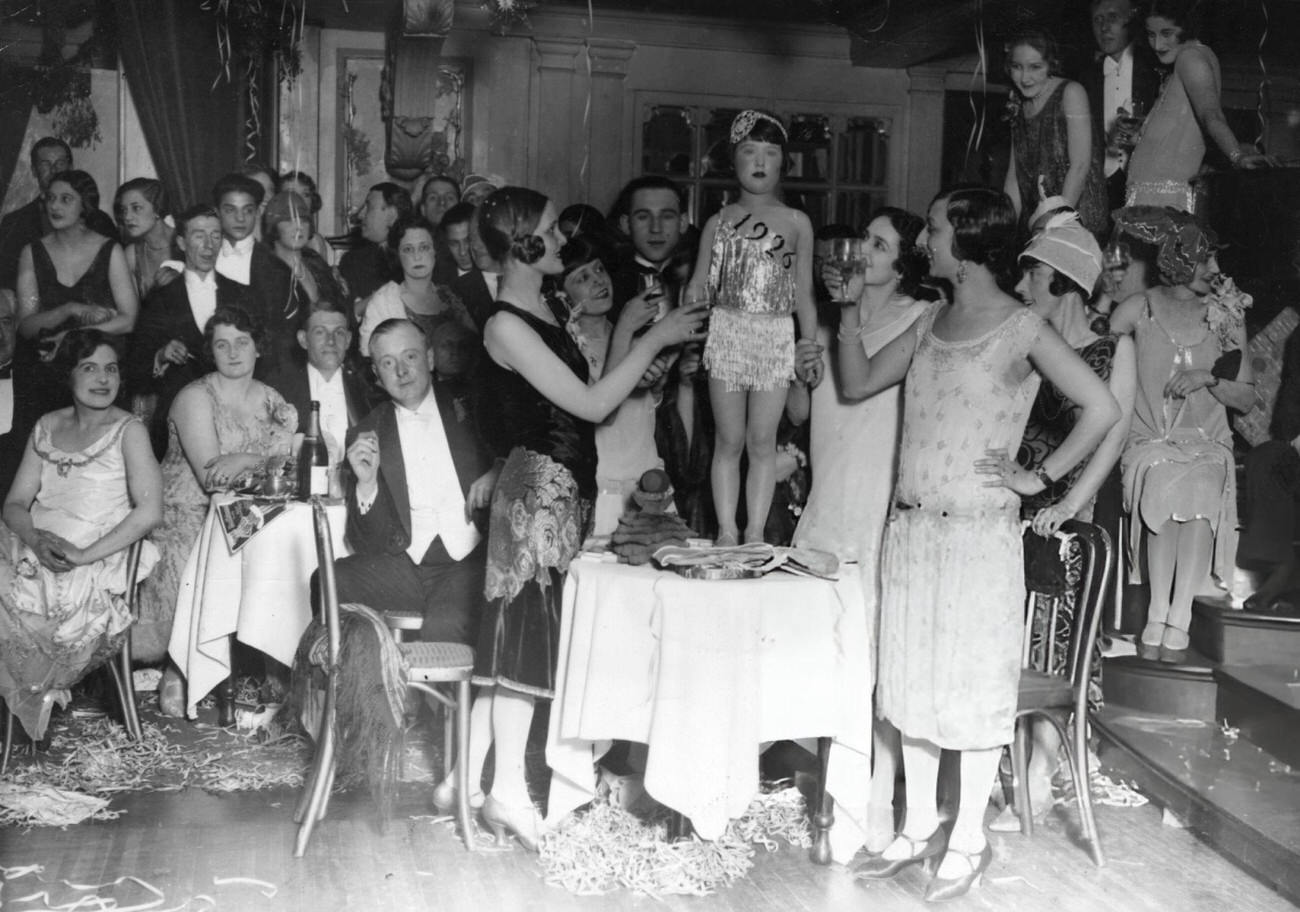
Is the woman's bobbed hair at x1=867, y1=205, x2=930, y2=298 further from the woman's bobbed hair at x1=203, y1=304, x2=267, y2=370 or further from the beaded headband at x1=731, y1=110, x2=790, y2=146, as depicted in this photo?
the woman's bobbed hair at x1=203, y1=304, x2=267, y2=370

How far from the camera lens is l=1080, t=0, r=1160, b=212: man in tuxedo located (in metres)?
6.29

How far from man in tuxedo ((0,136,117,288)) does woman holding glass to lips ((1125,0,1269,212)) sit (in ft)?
16.1

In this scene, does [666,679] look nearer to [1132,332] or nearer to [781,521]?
[781,521]

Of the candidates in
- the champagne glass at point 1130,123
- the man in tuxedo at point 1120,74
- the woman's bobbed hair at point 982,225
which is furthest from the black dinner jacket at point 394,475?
the champagne glass at point 1130,123

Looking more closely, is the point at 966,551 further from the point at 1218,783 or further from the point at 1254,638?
the point at 1254,638

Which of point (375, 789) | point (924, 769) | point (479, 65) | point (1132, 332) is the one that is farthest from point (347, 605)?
point (479, 65)

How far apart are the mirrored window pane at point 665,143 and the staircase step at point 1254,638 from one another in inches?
179

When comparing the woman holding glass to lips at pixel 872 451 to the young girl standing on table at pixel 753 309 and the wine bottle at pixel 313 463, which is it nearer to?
the young girl standing on table at pixel 753 309

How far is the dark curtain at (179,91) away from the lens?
717 cm

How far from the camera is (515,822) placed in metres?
A: 4.03

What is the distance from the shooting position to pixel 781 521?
176 inches

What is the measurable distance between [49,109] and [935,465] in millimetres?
6075

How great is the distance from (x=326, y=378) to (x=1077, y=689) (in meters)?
3.52

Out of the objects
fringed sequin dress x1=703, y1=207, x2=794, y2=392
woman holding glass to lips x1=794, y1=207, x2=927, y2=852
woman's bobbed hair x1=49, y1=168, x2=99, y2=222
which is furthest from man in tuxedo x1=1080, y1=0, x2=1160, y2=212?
woman's bobbed hair x1=49, y1=168, x2=99, y2=222
